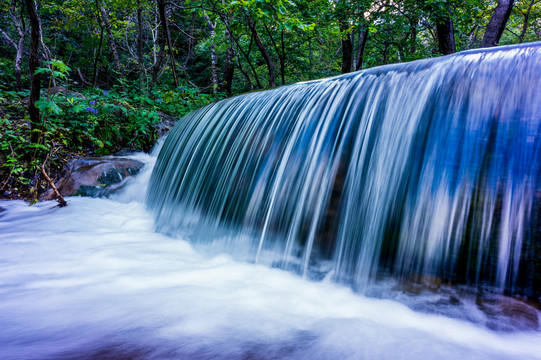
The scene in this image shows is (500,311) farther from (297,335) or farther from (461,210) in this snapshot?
(297,335)

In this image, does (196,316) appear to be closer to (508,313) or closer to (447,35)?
(508,313)

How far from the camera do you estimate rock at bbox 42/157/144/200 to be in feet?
13.5

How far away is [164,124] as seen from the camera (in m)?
6.47

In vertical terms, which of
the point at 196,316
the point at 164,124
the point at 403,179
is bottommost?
the point at 196,316

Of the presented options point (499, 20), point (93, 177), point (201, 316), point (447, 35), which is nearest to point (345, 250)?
point (201, 316)

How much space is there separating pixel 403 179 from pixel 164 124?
5.90m

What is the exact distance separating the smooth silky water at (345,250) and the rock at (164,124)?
370cm

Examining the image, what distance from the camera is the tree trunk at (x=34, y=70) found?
376 cm

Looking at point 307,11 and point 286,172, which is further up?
point 307,11

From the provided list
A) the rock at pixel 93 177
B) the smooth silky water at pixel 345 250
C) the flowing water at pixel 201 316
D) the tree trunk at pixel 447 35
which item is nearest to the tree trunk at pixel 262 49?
the tree trunk at pixel 447 35

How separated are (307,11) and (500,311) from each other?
7.09 m

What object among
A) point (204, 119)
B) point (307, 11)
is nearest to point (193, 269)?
point (204, 119)

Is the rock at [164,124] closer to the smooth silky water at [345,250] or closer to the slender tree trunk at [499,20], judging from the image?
the smooth silky water at [345,250]

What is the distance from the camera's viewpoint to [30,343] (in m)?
1.03
